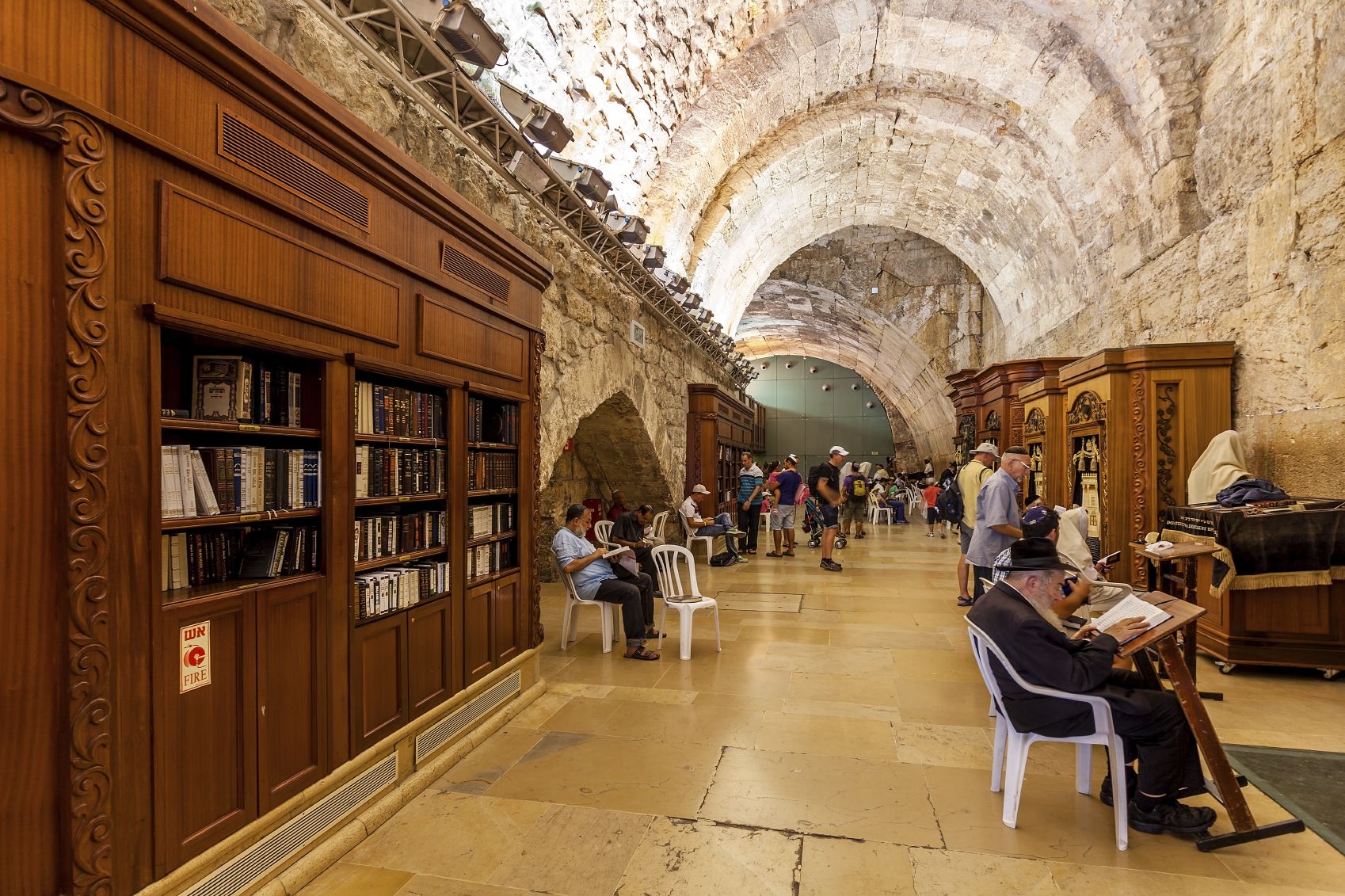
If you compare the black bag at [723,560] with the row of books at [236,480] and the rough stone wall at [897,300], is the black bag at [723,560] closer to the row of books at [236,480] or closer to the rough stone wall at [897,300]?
the row of books at [236,480]

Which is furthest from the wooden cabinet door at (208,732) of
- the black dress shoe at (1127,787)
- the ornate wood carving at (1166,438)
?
the ornate wood carving at (1166,438)

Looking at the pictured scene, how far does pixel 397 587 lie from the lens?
8.50 ft

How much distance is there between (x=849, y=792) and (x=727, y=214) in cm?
818

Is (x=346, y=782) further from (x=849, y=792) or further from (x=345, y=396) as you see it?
(x=849, y=792)

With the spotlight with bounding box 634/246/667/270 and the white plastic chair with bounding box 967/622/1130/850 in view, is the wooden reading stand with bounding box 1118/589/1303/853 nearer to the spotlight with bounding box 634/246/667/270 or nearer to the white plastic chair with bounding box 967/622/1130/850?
the white plastic chair with bounding box 967/622/1130/850

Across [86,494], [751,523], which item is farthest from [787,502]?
[86,494]

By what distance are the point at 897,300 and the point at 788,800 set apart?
12349 millimetres

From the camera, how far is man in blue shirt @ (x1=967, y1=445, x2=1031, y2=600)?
4.15 metres

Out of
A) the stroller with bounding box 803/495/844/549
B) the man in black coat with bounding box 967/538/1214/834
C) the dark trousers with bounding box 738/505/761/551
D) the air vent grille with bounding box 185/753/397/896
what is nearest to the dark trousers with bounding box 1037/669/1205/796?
the man in black coat with bounding box 967/538/1214/834

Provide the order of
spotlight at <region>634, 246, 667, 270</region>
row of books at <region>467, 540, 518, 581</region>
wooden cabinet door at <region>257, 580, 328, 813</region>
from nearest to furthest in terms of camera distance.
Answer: wooden cabinet door at <region>257, 580, 328, 813</region>, row of books at <region>467, 540, 518, 581</region>, spotlight at <region>634, 246, 667, 270</region>

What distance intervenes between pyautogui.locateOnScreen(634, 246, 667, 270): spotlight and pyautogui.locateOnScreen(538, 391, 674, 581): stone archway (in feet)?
4.07

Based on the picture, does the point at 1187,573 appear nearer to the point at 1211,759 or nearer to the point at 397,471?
the point at 1211,759

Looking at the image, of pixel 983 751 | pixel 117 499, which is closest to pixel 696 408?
pixel 983 751

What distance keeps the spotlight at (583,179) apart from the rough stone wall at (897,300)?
31.8 feet
